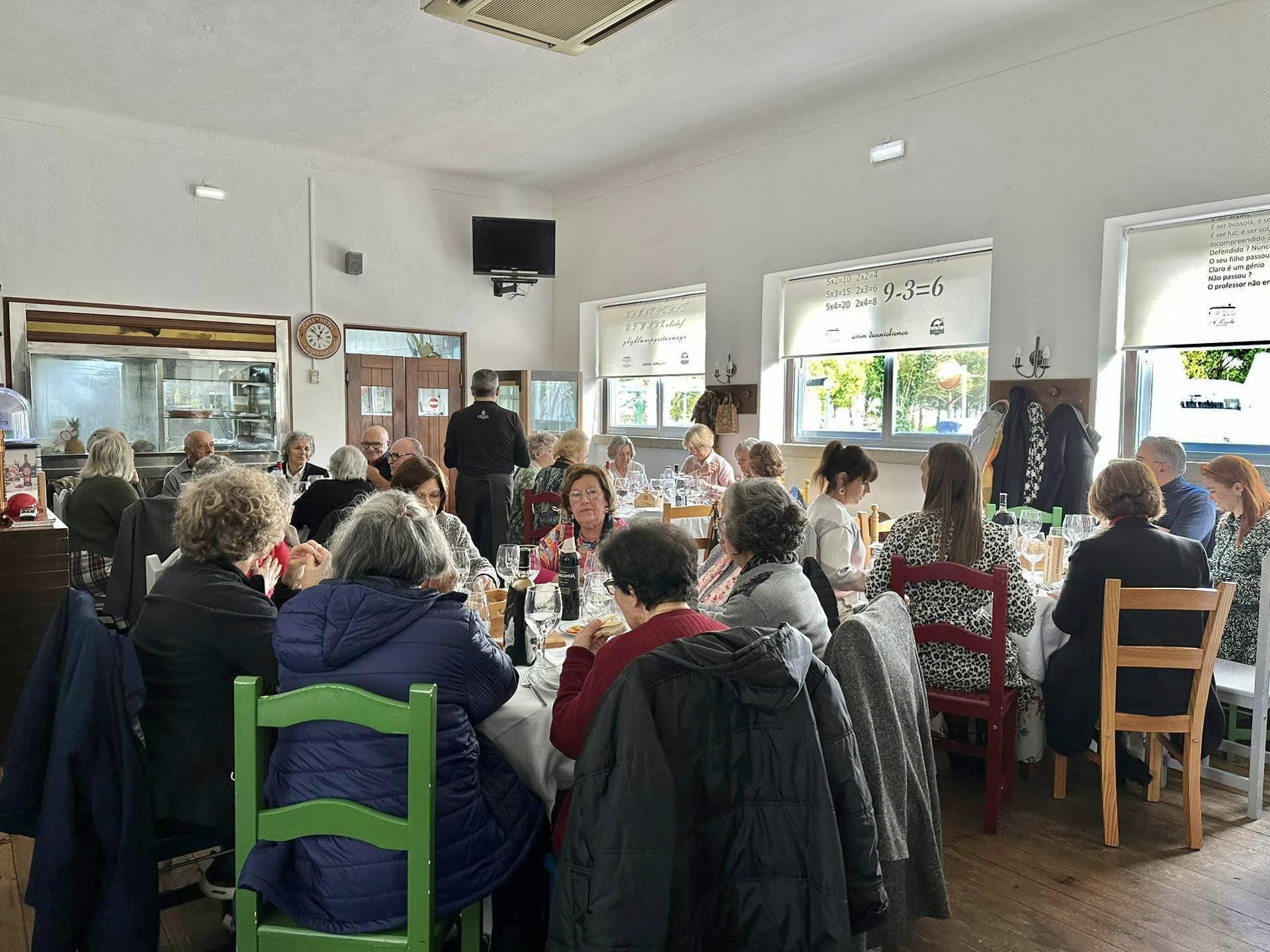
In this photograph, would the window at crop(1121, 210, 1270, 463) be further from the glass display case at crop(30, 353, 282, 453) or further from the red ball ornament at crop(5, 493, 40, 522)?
the glass display case at crop(30, 353, 282, 453)

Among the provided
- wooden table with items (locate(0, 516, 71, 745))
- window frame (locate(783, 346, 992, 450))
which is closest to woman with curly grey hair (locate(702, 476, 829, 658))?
wooden table with items (locate(0, 516, 71, 745))

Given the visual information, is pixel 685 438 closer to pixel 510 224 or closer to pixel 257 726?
pixel 510 224

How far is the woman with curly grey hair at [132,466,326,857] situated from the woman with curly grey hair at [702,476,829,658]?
126 centimetres

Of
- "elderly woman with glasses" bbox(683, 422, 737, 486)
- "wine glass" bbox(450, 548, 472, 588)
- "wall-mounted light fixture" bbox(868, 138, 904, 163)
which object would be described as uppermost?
"wall-mounted light fixture" bbox(868, 138, 904, 163)

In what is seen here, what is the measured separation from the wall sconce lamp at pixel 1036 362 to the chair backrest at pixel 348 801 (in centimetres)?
485

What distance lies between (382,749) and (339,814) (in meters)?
0.14

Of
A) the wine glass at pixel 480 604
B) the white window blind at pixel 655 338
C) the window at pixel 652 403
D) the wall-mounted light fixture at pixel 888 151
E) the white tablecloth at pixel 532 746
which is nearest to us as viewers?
the white tablecloth at pixel 532 746

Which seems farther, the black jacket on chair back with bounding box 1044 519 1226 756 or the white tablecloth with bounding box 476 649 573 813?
the black jacket on chair back with bounding box 1044 519 1226 756

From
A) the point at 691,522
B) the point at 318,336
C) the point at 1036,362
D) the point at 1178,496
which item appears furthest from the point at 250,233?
the point at 1178,496

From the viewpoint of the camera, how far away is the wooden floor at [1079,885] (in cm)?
253

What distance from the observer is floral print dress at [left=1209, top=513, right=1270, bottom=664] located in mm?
3730

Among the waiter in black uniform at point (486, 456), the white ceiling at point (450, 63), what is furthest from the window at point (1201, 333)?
the waiter in black uniform at point (486, 456)

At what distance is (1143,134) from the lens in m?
4.93

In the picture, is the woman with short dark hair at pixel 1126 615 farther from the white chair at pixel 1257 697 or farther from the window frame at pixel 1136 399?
the window frame at pixel 1136 399
